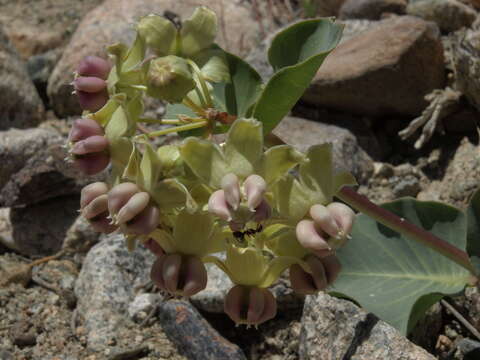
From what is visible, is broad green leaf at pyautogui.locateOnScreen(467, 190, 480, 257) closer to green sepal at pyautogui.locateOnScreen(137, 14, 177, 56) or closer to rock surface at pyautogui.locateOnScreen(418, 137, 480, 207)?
rock surface at pyautogui.locateOnScreen(418, 137, 480, 207)

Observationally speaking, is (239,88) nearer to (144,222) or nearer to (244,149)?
(244,149)

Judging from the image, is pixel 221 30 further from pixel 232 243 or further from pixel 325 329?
pixel 232 243

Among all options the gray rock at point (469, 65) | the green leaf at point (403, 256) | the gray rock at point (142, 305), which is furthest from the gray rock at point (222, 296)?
the gray rock at point (469, 65)

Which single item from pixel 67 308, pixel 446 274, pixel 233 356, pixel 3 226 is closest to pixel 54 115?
pixel 3 226

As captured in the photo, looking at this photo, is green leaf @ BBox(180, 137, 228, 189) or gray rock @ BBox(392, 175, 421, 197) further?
gray rock @ BBox(392, 175, 421, 197)

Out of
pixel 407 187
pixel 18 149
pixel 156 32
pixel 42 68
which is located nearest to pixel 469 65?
pixel 407 187

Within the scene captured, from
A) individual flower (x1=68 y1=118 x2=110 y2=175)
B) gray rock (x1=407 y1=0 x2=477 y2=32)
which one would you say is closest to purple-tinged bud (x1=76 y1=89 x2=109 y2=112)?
individual flower (x1=68 y1=118 x2=110 y2=175)

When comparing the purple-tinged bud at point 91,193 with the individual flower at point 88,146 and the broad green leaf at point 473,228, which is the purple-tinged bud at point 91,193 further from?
the broad green leaf at point 473,228
